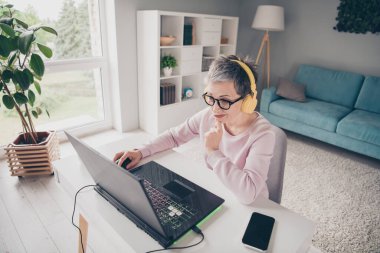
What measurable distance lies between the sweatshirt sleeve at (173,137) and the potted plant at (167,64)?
1754 millimetres

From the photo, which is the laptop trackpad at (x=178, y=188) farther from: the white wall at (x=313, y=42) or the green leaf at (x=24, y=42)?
the white wall at (x=313, y=42)

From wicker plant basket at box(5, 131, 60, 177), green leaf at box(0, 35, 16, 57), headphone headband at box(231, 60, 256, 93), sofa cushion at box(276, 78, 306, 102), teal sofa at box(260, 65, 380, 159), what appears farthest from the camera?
sofa cushion at box(276, 78, 306, 102)

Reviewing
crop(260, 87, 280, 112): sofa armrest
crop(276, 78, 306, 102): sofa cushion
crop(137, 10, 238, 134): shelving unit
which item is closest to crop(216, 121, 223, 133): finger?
crop(137, 10, 238, 134): shelving unit

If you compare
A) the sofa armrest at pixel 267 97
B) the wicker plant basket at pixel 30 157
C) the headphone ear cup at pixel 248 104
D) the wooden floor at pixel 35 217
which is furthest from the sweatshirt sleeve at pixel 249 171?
the sofa armrest at pixel 267 97

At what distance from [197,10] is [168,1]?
54 cm

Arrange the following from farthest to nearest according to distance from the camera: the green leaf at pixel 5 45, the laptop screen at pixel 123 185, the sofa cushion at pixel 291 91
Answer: the sofa cushion at pixel 291 91
the green leaf at pixel 5 45
the laptop screen at pixel 123 185

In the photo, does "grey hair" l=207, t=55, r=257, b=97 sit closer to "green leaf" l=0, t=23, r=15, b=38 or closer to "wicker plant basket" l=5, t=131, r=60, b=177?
"green leaf" l=0, t=23, r=15, b=38

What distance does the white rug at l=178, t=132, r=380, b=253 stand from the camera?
1738 millimetres

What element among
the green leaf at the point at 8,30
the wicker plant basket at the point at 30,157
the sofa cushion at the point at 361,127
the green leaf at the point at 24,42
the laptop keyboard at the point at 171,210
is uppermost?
the green leaf at the point at 8,30

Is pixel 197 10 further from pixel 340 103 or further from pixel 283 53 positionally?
pixel 340 103

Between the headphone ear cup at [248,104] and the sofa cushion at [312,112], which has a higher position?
the headphone ear cup at [248,104]

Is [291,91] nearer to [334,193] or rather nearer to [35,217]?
[334,193]

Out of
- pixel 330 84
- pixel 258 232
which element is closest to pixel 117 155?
pixel 258 232

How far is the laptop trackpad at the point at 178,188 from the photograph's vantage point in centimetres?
89
